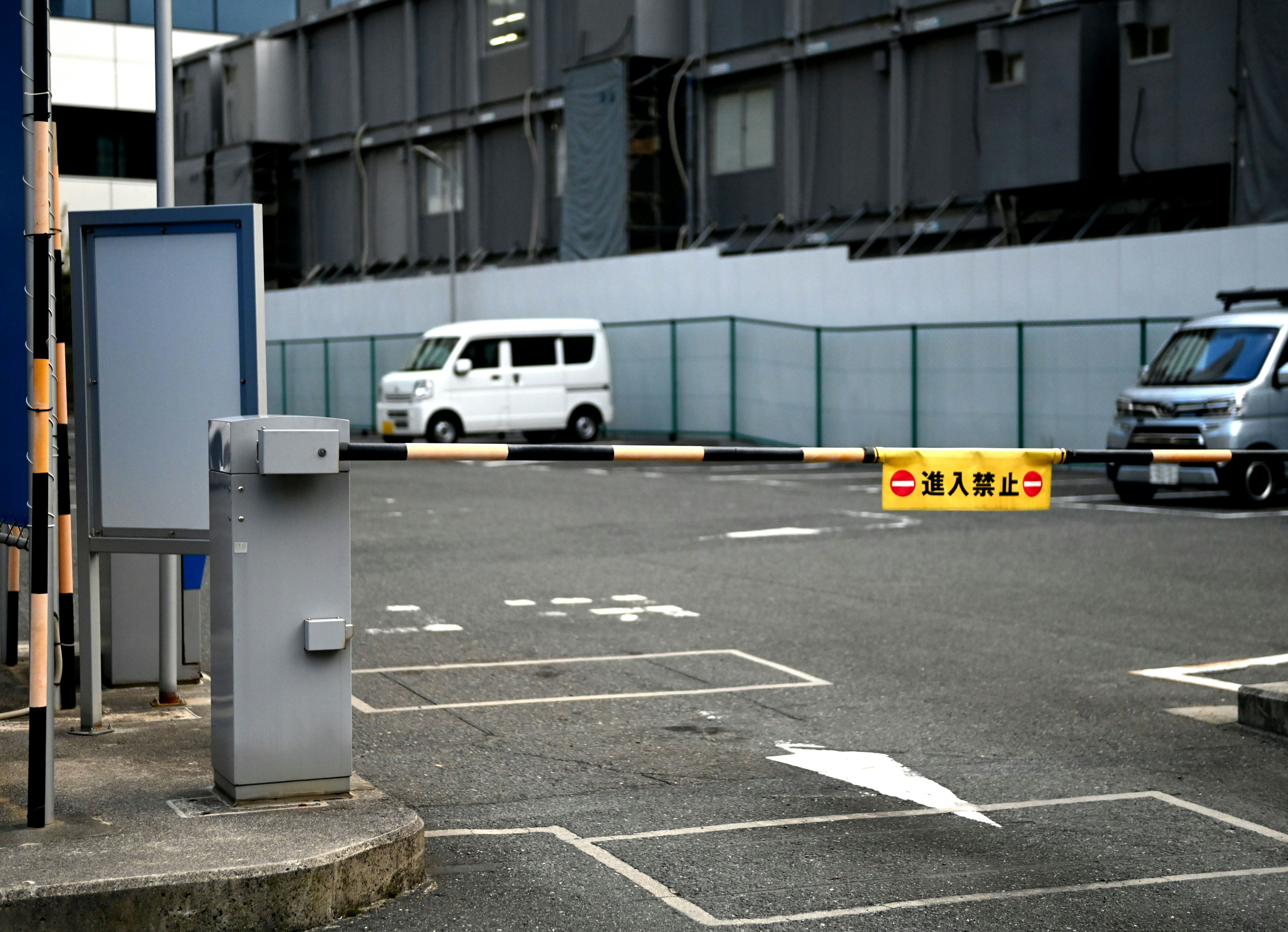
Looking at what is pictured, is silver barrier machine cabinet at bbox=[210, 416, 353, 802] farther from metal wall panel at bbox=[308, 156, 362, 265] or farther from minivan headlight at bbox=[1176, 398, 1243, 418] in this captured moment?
metal wall panel at bbox=[308, 156, 362, 265]

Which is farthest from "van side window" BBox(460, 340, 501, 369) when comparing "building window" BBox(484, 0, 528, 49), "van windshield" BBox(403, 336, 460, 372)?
"building window" BBox(484, 0, 528, 49)

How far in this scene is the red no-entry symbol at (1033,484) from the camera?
21.4ft

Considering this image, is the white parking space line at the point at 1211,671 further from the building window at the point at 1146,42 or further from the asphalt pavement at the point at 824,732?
the building window at the point at 1146,42

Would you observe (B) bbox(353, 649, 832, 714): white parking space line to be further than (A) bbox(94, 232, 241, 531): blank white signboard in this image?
Yes

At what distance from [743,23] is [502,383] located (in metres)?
10.1

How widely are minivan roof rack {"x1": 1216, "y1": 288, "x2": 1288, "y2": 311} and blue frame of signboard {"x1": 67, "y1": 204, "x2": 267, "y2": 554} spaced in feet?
50.5

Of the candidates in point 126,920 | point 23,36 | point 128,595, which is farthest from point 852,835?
point 23,36

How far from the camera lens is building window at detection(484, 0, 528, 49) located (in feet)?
132

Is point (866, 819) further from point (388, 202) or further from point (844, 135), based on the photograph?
point (388, 202)

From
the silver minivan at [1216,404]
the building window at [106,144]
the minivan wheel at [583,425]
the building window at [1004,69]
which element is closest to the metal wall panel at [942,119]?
the building window at [1004,69]

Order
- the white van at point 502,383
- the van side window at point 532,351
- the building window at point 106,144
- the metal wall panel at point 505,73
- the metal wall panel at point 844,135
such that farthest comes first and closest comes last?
the building window at point 106,144 → the metal wall panel at point 505,73 → the metal wall panel at point 844,135 → the van side window at point 532,351 → the white van at point 502,383

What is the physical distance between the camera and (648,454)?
19.6 ft

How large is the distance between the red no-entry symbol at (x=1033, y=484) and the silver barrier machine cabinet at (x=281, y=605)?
280cm

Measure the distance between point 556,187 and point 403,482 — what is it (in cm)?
1852
